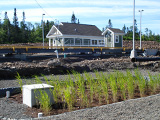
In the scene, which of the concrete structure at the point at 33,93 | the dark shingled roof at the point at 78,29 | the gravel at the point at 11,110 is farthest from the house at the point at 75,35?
the concrete structure at the point at 33,93

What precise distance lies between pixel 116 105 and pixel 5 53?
57.8ft

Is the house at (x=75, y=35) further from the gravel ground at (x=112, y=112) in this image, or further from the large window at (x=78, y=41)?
the gravel ground at (x=112, y=112)

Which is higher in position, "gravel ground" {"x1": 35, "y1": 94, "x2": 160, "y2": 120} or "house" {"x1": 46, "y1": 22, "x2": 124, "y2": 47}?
"house" {"x1": 46, "y1": 22, "x2": 124, "y2": 47}

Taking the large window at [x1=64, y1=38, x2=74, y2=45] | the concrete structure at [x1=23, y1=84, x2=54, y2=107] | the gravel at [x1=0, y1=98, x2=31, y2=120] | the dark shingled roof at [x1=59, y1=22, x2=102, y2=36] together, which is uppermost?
the dark shingled roof at [x1=59, y1=22, x2=102, y2=36]

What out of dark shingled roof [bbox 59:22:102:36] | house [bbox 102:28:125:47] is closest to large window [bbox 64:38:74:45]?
dark shingled roof [bbox 59:22:102:36]

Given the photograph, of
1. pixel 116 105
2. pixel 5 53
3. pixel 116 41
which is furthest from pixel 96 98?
pixel 116 41

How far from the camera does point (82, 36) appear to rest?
114 ft

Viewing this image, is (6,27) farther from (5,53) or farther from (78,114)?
(78,114)

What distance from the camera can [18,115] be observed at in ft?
16.4

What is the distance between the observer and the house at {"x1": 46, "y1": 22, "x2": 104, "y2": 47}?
108 feet

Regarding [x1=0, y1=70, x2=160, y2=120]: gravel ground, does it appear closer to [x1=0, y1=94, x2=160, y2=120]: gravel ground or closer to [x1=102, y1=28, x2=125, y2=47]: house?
[x1=0, y1=94, x2=160, y2=120]: gravel ground

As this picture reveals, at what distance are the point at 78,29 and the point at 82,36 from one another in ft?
6.68

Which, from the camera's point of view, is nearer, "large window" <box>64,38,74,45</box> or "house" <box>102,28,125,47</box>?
"large window" <box>64,38,74,45</box>

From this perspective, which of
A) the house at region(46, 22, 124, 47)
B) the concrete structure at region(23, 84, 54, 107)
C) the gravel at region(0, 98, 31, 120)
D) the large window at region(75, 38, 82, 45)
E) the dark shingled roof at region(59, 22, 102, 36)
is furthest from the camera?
the large window at region(75, 38, 82, 45)
